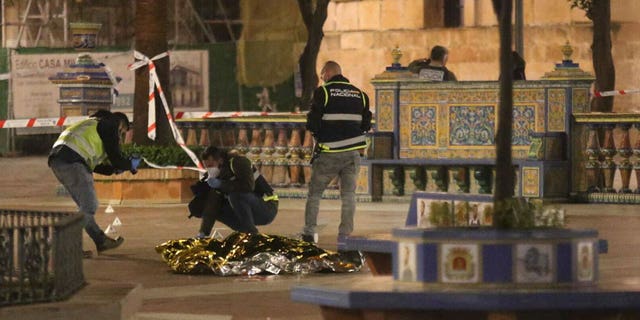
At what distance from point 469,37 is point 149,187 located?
65.5ft

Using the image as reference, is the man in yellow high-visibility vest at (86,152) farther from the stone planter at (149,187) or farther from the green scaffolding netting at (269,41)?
the green scaffolding netting at (269,41)

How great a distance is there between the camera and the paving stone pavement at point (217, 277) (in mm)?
13211

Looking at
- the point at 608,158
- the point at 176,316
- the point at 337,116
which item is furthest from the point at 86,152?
the point at 608,158

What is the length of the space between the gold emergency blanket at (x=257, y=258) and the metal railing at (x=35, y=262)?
12.7 ft

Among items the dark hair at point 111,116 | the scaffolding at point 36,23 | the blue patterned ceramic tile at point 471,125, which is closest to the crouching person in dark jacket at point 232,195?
the dark hair at point 111,116

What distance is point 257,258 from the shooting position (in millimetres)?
15852

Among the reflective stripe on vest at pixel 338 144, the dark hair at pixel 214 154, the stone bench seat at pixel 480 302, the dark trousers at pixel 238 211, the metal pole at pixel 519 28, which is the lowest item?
the dark trousers at pixel 238 211

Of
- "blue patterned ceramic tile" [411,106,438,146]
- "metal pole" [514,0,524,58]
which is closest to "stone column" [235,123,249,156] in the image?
"blue patterned ceramic tile" [411,106,438,146]

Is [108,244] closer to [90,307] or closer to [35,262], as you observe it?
[90,307]

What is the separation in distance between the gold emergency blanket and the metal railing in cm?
386

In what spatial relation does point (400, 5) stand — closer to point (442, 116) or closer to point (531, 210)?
point (442, 116)

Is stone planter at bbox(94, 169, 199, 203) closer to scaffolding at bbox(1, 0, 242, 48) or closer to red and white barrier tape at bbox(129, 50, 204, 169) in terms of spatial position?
red and white barrier tape at bbox(129, 50, 204, 169)

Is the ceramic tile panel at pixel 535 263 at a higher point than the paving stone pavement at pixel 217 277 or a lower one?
higher

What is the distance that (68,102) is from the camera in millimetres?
27656
